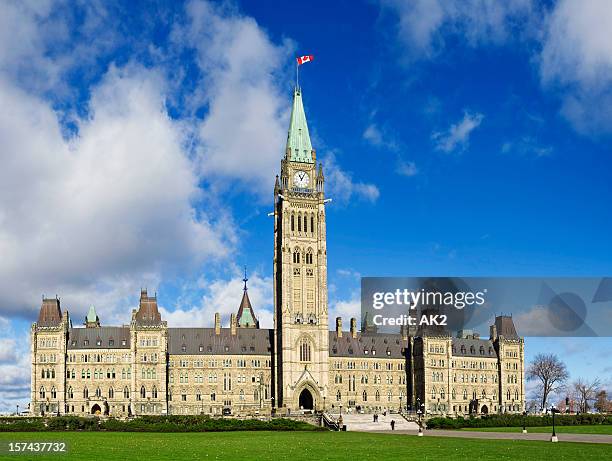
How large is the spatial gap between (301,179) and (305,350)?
30.5 metres

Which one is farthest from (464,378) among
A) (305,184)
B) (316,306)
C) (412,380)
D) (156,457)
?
(156,457)

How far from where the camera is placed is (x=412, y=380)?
576 feet

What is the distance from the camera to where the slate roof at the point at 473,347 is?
178875 millimetres

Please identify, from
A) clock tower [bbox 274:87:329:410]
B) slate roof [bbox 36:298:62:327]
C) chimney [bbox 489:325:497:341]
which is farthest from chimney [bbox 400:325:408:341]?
slate roof [bbox 36:298:62:327]

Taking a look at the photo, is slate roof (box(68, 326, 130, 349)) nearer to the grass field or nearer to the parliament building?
the parliament building

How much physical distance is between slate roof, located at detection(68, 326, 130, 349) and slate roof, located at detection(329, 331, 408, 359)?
3726 cm

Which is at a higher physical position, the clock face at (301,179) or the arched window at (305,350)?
the clock face at (301,179)

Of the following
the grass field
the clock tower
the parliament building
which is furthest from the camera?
the clock tower

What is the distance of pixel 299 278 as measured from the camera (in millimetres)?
164625

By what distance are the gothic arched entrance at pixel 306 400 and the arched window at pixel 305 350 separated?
5.48m

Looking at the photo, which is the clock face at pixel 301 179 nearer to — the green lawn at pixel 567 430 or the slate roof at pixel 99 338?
the slate roof at pixel 99 338

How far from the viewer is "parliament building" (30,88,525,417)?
6196 inches

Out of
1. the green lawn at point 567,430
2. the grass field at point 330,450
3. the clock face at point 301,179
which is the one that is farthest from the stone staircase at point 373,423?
the clock face at point 301,179

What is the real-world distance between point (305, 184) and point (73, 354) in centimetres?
4983
